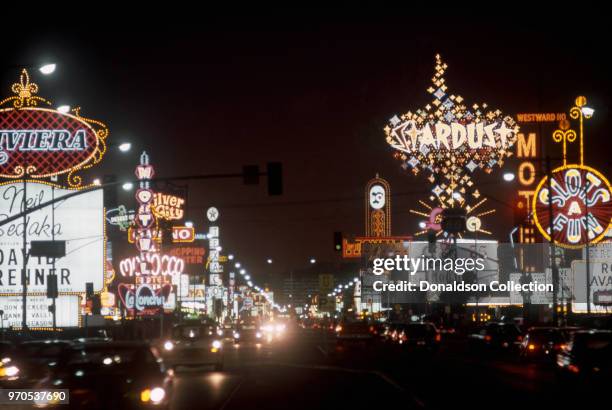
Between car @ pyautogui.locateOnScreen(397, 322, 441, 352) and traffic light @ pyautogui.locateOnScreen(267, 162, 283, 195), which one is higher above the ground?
traffic light @ pyautogui.locateOnScreen(267, 162, 283, 195)

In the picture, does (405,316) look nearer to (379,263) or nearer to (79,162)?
(379,263)

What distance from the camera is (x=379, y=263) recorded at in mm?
116312

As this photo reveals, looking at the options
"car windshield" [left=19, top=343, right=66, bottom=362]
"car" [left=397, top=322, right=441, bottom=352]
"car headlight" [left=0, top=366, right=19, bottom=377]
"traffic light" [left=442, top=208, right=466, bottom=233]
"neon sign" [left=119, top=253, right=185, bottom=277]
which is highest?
"traffic light" [left=442, top=208, right=466, bottom=233]

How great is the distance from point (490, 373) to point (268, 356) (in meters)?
18.2

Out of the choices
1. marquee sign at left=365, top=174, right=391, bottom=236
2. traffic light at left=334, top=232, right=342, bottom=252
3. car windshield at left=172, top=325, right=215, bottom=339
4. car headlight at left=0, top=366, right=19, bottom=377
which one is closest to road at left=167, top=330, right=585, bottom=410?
car windshield at left=172, top=325, right=215, bottom=339

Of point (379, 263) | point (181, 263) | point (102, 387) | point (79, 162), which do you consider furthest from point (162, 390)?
point (379, 263)

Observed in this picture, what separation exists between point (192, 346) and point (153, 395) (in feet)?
63.5

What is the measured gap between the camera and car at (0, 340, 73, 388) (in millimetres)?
20562

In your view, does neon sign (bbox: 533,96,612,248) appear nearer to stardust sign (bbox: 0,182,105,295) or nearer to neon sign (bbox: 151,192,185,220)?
stardust sign (bbox: 0,182,105,295)

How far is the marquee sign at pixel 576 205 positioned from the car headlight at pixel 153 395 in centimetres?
5003

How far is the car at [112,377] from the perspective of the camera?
15.8 metres

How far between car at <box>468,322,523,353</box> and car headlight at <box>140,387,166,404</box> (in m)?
36.0

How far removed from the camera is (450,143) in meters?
104

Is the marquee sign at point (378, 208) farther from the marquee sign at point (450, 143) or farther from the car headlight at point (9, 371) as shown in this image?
the car headlight at point (9, 371)
